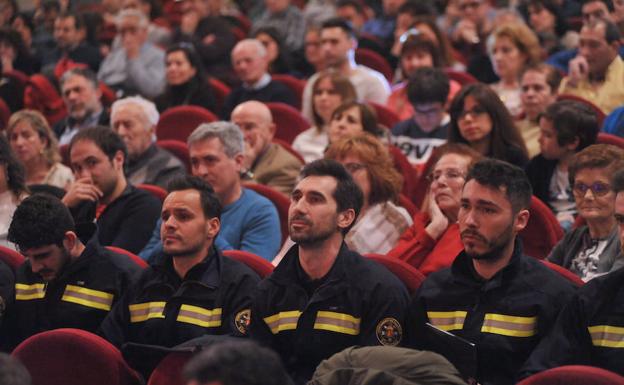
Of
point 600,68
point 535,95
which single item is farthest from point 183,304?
point 600,68

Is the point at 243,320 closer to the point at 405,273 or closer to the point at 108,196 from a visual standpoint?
the point at 405,273

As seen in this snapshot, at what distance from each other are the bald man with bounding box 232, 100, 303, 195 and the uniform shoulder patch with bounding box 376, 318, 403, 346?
1639mm

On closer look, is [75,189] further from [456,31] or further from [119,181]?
[456,31]

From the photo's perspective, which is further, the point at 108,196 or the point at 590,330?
the point at 108,196

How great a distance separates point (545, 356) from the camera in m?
2.32

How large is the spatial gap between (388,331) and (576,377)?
0.56m

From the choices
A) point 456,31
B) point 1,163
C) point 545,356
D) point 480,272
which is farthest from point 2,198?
point 456,31

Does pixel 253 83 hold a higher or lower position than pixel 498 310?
lower

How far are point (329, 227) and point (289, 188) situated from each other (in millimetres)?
1536

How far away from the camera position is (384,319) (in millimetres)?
2512

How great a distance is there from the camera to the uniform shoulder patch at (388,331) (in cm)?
250

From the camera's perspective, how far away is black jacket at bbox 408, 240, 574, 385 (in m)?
2.41

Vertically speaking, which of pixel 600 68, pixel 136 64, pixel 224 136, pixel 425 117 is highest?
pixel 600 68

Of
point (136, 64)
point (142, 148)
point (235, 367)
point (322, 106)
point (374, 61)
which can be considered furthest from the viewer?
point (374, 61)
